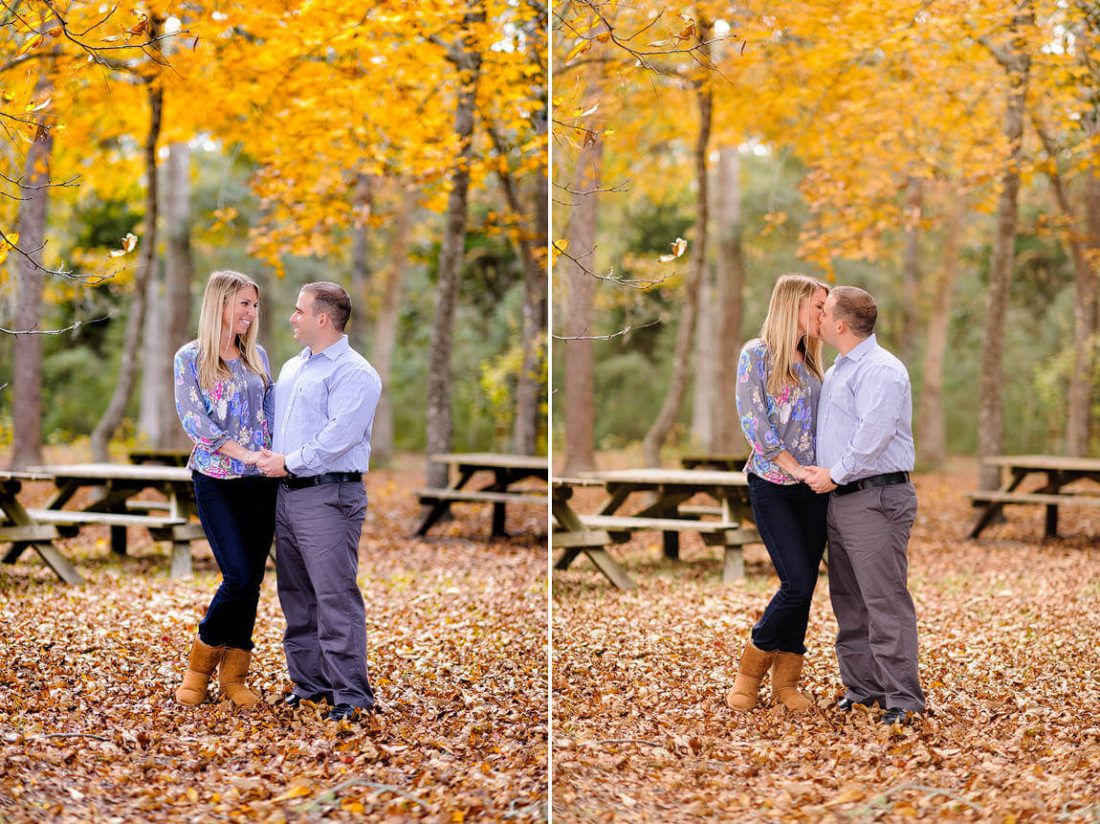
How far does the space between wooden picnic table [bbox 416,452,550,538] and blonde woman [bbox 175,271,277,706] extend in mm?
4462

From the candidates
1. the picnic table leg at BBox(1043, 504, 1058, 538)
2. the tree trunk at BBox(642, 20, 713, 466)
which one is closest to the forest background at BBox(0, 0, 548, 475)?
the tree trunk at BBox(642, 20, 713, 466)

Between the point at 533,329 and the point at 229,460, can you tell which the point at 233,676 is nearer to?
the point at 229,460

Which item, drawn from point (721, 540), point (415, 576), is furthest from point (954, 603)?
point (415, 576)

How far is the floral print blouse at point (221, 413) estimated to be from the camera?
447 centimetres

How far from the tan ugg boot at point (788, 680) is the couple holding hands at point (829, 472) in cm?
2

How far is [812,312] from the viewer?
455cm

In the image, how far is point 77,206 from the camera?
655 inches

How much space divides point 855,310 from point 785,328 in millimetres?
272

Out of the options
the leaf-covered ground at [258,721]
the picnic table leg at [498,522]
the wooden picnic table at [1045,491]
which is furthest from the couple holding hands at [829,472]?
the picnic table leg at [498,522]

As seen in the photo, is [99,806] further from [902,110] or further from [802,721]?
[902,110]

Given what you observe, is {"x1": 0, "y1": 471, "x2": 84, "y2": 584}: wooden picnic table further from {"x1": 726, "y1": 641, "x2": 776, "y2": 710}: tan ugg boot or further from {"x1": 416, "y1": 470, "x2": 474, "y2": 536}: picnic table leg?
{"x1": 726, "y1": 641, "x2": 776, "y2": 710}: tan ugg boot

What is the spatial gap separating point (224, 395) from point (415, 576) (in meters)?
3.77

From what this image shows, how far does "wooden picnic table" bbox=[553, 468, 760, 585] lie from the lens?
304 inches

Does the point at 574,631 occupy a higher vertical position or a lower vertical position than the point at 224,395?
lower
